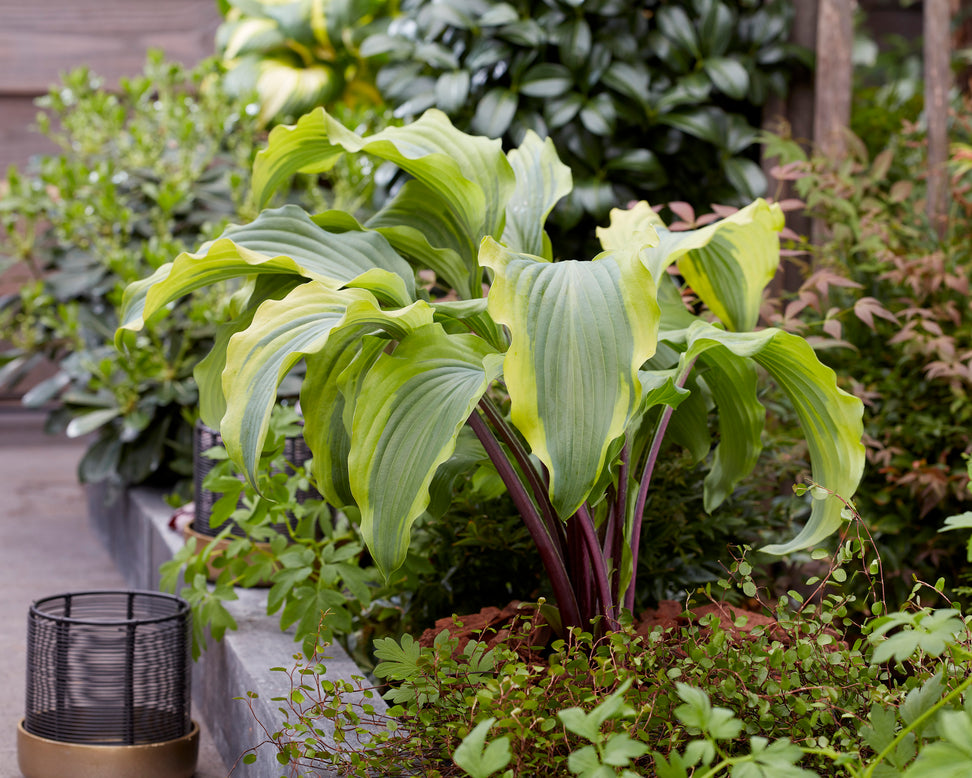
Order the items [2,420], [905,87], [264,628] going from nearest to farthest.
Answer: [264,628] < [905,87] < [2,420]

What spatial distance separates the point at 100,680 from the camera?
4.03 feet

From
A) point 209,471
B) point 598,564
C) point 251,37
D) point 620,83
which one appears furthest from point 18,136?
point 598,564

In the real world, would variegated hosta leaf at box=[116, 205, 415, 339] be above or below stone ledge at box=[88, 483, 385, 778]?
above

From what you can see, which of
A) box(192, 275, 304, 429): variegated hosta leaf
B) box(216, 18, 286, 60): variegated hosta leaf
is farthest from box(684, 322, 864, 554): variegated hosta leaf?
box(216, 18, 286, 60): variegated hosta leaf

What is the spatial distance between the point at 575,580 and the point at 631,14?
1.68m

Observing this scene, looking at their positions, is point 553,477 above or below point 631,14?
below

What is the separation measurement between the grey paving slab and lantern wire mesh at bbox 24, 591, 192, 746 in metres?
0.13

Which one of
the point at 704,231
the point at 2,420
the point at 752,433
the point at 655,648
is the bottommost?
the point at 2,420

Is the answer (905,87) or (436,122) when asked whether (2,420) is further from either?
(905,87)

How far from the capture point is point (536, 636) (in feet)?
3.64

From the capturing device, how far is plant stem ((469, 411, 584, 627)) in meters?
1.07

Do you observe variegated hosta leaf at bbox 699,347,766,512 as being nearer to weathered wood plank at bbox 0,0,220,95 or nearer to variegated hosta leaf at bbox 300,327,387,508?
variegated hosta leaf at bbox 300,327,387,508

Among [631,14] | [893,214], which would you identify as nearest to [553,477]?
[893,214]

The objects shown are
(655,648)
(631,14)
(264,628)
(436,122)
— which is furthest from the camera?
(631,14)
